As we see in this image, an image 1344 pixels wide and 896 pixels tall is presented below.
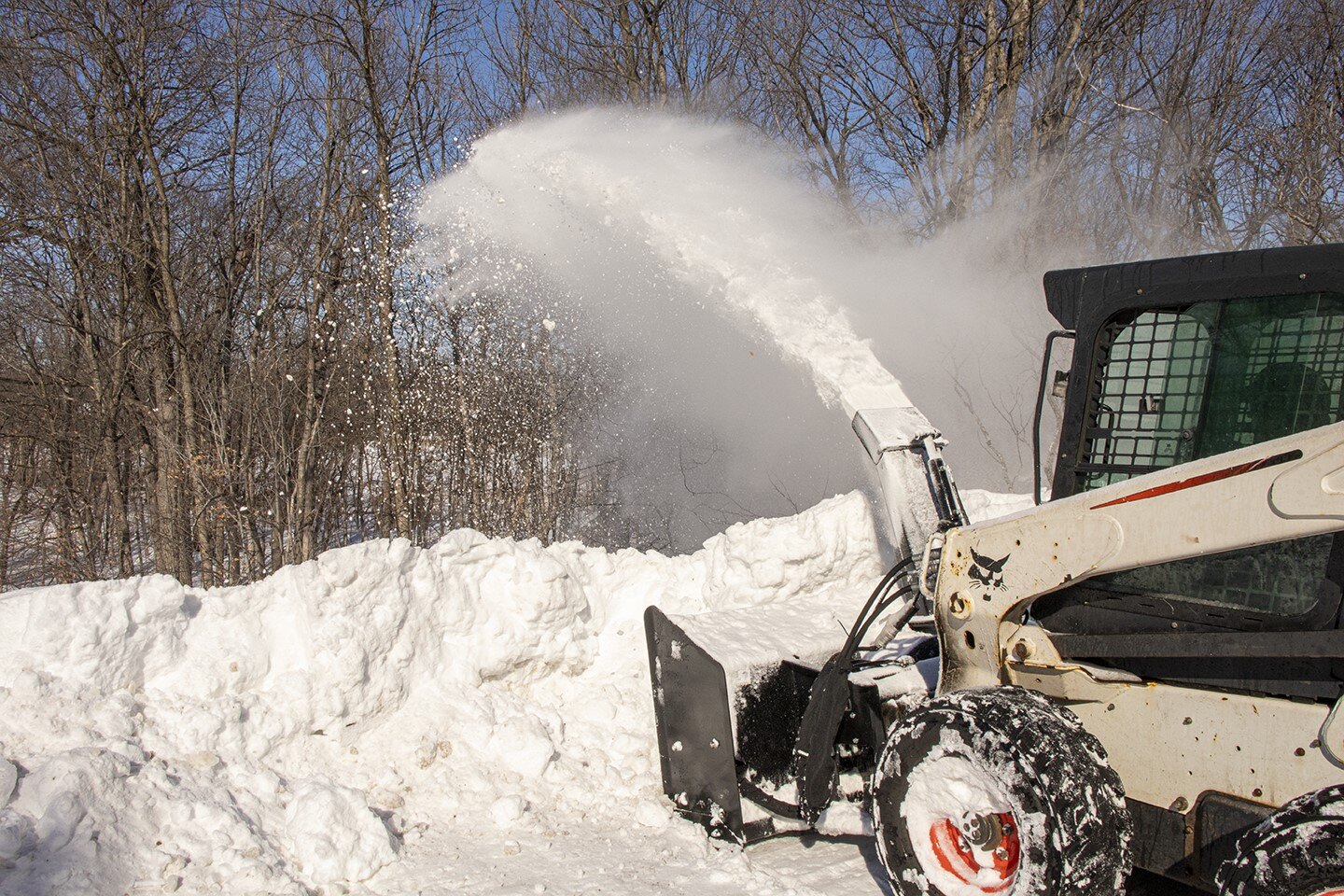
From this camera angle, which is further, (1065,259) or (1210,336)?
(1065,259)

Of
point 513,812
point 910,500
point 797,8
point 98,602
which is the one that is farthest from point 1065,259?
point 98,602

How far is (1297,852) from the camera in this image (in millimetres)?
2346

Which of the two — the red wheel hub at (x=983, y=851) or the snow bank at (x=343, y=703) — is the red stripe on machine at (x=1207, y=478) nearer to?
the red wheel hub at (x=983, y=851)

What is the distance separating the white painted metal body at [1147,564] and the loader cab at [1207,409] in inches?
3.8

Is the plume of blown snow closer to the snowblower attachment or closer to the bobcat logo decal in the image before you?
the snowblower attachment

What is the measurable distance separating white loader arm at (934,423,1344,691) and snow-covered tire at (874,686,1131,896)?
0.30 m

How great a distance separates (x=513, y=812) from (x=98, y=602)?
204 cm

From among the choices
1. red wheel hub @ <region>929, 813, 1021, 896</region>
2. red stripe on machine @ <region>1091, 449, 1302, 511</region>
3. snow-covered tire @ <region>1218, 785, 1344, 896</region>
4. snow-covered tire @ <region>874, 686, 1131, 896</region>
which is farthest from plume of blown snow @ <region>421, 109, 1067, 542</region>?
snow-covered tire @ <region>1218, 785, 1344, 896</region>

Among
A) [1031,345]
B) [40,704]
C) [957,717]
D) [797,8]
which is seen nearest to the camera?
[957,717]

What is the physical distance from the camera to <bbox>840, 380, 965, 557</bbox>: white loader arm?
432cm

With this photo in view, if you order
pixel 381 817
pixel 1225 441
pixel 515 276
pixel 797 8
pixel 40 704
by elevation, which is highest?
pixel 797 8

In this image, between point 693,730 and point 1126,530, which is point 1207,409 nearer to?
point 1126,530

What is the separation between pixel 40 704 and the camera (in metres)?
3.90

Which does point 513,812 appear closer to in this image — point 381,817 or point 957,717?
point 381,817
